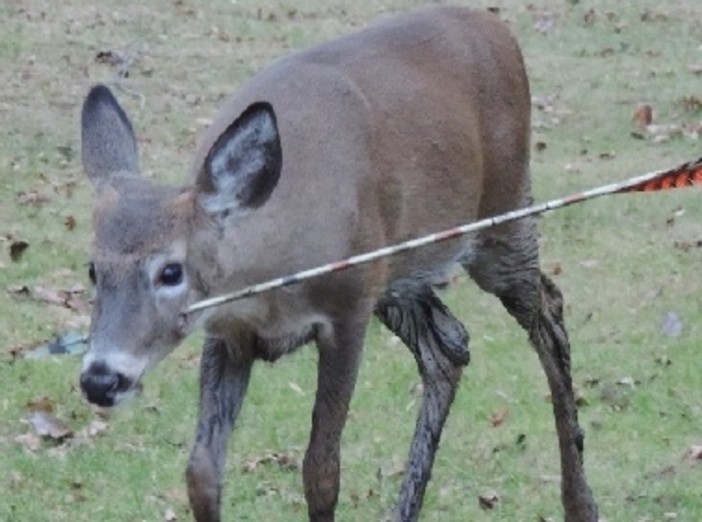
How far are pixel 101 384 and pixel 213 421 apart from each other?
48.9 inches

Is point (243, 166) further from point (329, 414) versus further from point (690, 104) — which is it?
point (690, 104)

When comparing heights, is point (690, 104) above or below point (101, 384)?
below

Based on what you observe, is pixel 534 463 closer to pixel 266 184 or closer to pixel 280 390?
pixel 280 390

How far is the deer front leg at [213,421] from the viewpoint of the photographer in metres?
6.77

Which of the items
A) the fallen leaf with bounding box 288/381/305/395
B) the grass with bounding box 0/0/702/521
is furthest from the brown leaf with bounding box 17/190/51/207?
the fallen leaf with bounding box 288/381/305/395

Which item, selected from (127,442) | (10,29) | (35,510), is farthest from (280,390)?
(10,29)

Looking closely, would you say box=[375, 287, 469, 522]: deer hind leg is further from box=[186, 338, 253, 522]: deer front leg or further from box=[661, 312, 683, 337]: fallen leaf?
box=[661, 312, 683, 337]: fallen leaf

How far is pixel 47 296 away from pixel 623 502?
4260 mm

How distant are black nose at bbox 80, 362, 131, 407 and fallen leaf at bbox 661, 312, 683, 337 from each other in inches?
220

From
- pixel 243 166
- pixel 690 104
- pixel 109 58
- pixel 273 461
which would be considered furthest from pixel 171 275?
pixel 109 58

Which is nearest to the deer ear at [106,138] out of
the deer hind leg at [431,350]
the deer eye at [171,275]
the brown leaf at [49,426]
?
the deer eye at [171,275]

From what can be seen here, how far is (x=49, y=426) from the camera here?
9195 millimetres

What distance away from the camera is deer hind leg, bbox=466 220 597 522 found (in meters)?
8.11

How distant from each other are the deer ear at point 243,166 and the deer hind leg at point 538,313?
6.63 feet
